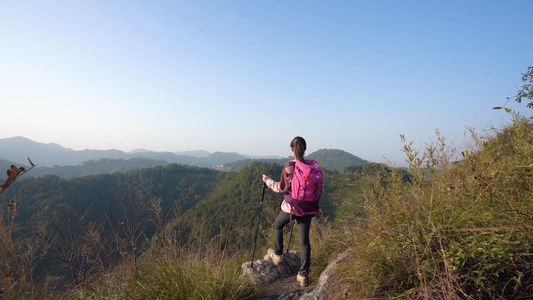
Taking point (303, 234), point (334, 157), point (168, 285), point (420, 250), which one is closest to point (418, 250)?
point (420, 250)

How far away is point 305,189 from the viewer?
10.7ft

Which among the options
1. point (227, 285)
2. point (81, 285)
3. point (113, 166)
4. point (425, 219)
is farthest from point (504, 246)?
point (113, 166)

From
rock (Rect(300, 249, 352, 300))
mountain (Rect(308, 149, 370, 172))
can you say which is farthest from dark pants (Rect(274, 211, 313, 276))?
mountain (Rect(308, 149, 370, 172))

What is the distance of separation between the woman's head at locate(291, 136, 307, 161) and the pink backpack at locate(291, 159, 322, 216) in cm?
13

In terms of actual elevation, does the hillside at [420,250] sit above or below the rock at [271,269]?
above

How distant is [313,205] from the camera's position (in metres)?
3.33

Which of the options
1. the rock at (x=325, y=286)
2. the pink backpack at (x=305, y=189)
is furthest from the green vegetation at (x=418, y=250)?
the pink backpack at (x=305, y=189)

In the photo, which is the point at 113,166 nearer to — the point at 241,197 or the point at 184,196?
the point at 184,196

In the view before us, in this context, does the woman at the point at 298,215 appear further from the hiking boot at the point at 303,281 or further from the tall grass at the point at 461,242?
the tall grass at the point at 461,242

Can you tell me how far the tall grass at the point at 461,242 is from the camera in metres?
1.53

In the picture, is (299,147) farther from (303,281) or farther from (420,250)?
(420,250)

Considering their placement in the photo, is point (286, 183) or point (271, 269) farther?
point (271, 269)

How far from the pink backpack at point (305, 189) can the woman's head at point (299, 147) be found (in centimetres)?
13

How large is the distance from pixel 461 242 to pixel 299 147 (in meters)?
2.07
